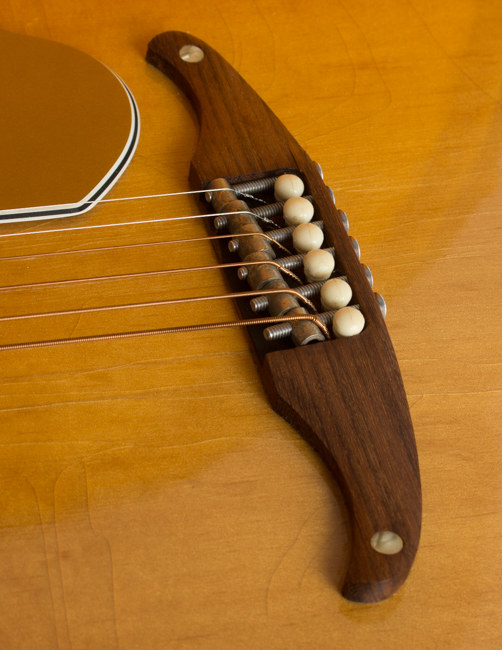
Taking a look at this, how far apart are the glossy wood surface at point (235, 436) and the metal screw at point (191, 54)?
0.14 ft

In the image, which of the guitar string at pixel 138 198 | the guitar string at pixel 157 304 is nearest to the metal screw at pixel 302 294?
the guitar string at pixel 157 304

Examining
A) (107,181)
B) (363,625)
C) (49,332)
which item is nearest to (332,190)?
(107,181)

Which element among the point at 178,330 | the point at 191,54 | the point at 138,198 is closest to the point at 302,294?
the point at 178,330

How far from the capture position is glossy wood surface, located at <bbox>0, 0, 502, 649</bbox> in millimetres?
455

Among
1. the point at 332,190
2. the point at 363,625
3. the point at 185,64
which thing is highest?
the point at 185,64

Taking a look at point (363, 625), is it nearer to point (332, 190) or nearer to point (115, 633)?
point (115, 633)

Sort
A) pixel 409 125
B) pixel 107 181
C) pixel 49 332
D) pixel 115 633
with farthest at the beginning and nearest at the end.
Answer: pixel 409 125, pixel 107 181, pixel 49 332, pixel 115 633

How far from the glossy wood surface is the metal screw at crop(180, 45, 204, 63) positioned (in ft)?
0.14

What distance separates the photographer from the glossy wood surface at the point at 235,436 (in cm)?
46

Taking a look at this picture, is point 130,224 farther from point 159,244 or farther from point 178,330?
point 178,330

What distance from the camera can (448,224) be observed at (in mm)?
705

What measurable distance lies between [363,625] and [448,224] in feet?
1.40

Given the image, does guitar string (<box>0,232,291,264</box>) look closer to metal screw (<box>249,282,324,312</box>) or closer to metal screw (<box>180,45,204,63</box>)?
metal screw (<box>249,282,324,312</box>)

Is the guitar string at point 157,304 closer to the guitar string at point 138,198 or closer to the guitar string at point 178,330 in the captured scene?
the guitar string at point 178,330
